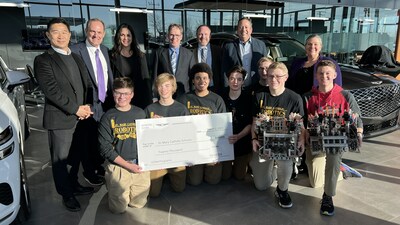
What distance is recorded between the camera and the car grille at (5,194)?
2.14 metres

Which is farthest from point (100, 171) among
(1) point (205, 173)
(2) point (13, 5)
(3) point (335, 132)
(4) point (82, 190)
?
(2) point (13, 5)

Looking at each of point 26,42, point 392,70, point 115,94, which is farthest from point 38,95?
point 392,70

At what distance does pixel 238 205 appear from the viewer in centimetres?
302

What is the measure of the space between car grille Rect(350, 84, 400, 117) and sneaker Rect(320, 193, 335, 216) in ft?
5.38

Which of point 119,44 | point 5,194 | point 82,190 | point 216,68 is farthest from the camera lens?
point 216,68

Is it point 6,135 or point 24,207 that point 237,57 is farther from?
point 24,207

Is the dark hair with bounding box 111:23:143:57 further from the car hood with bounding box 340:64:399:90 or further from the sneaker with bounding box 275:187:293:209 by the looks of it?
the car hood with bounding box 340:64:399:90

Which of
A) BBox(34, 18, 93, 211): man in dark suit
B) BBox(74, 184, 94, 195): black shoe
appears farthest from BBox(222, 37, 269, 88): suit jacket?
BBox(74, 184, 94, 195): black shoe

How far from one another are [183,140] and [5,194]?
156 centimetres

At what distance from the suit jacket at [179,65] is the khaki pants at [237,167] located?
3.40ft

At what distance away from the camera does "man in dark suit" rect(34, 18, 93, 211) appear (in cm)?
267

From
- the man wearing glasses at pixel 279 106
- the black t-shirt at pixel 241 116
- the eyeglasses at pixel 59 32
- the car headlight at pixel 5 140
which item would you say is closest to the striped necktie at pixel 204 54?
the black t-shirt at pixel 241 116

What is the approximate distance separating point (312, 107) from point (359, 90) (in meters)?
1.40

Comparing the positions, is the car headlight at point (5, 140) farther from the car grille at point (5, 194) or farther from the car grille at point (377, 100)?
the car grille at point (377, 100)
